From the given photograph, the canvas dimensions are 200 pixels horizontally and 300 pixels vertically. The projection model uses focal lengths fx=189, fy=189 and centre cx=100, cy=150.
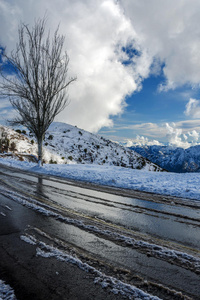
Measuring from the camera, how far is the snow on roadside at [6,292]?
1.99 meters

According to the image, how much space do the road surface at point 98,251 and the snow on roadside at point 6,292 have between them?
0.05 m

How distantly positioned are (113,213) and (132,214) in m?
0.50

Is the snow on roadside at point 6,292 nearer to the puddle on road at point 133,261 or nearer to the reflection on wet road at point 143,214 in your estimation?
the puddle on road at point 133,261

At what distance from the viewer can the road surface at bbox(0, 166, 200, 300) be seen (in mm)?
2162

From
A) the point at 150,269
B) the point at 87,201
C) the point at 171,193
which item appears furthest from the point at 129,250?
the point at 171,193

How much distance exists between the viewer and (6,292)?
2.07 metres

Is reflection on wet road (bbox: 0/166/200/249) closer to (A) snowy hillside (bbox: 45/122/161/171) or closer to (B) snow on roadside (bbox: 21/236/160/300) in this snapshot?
(B) snow on roadside (bbox: 21/236/160/300)

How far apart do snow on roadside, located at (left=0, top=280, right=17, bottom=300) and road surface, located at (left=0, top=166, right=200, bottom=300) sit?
2.1 inches

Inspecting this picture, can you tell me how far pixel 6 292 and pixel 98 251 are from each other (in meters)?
1.34

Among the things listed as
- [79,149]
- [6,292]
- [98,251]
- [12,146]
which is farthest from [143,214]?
[79,149]

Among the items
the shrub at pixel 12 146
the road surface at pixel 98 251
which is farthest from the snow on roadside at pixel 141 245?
the shrub at pixel 12 146

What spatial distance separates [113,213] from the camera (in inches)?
196

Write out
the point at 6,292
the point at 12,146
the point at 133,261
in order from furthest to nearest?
the point at 12,146
the point at 133,261
the point at 6,292

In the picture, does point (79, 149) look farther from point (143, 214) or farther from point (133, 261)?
point (133, 261)
